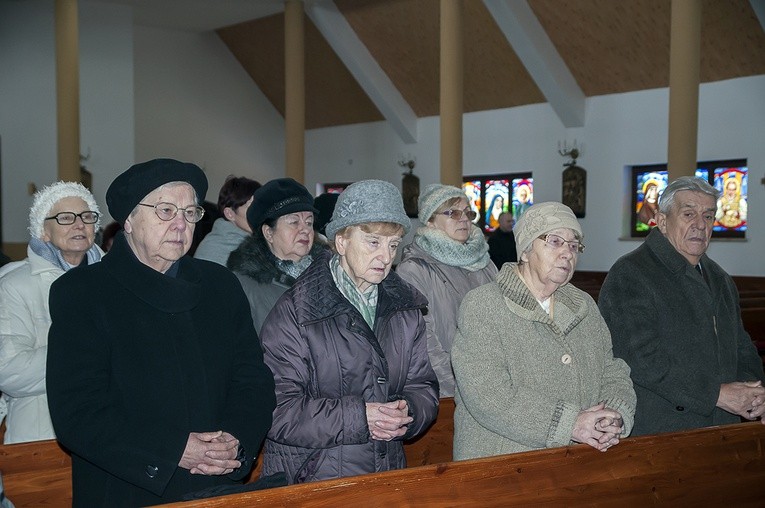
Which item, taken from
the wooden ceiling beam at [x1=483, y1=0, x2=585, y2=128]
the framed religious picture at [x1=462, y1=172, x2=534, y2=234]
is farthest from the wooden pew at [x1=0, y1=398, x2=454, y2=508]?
the framed religious picture at [x1=462, y1=172, x2=534, y2=234]

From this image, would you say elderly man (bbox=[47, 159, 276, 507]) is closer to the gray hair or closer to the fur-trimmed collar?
the fur-trimmed collar

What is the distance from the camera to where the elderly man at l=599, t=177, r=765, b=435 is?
122 inches

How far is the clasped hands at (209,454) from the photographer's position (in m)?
2.17

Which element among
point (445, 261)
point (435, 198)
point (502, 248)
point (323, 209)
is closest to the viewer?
point (445, 261)

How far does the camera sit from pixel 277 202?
3.50 metres

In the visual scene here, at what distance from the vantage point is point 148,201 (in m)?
2.29

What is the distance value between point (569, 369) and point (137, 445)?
4.11 feet

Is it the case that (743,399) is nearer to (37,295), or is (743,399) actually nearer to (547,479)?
(547,479)

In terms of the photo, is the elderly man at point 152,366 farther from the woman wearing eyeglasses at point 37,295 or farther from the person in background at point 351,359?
the woman wearing eyeglasses at point 37,295

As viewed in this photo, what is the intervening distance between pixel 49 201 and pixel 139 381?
4.42ft

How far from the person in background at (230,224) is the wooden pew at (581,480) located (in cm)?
190

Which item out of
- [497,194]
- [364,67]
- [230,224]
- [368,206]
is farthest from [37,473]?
[364,67]

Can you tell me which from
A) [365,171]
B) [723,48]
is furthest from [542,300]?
[365,171]

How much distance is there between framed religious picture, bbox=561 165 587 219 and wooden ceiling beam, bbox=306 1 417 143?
3822mm
